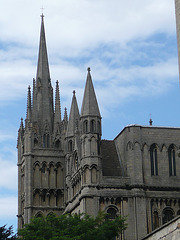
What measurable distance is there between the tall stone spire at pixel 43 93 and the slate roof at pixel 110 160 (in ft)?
57.5

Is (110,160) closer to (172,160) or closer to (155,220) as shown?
(172,160)

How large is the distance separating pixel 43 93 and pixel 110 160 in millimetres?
23953

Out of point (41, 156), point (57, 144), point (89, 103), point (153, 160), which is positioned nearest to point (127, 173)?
point (153, 160)

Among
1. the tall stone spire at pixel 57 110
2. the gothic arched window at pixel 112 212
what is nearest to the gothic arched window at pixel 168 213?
the gothic arched window at pixel 112 212

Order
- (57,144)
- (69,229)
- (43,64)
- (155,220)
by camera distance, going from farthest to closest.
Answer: (43,64), (57,144), (155,220), (69,229)

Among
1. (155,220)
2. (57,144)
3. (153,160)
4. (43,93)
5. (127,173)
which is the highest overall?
(43,93)

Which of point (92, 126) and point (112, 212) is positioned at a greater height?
point (92, 126)

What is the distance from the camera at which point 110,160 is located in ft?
220

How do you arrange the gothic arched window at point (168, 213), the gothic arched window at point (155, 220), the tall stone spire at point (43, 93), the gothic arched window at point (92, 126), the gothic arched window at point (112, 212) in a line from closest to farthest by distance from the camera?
the gothic arched window at point (112, 212), the gothic arched window at point (155, 220), the gothic arched window at point (168, 213), the gothic arched window at point (92, 126), the tall stone spire at point (43, 93)

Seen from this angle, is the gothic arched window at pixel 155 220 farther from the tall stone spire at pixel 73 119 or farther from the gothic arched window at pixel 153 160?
the tall stone spire at pixel 73 119

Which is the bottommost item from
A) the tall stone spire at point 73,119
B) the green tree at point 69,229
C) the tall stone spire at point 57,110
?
the green tree at point 69,229

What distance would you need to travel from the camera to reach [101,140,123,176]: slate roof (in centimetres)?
6546

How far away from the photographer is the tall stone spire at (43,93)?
86438 millimetres

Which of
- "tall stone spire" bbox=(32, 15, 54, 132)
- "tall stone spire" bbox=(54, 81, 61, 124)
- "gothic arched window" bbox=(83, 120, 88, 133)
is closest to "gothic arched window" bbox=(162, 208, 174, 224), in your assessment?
"gothic arched window" bbox=(83, 120, 88, 133)
